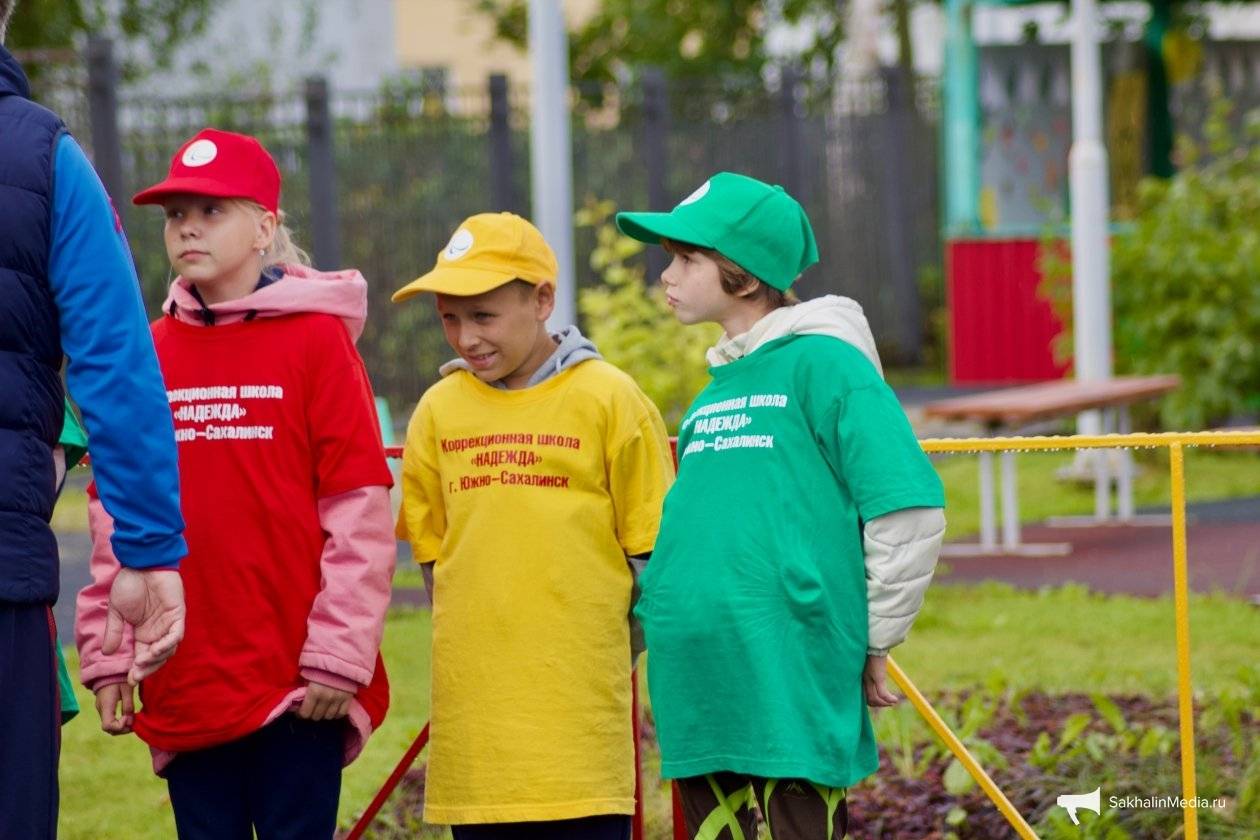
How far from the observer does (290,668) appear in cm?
340

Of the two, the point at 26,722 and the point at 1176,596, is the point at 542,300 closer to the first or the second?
the point at 26,722

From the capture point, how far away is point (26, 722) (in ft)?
9.14

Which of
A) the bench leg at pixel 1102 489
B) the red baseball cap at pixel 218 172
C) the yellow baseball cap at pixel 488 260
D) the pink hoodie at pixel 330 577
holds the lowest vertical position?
the bench leg at pixel 1102 489

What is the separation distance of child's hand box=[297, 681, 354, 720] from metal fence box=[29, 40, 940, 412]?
11.3 meters

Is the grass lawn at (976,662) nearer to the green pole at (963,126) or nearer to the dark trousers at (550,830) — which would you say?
the dark trousers at (550,830)

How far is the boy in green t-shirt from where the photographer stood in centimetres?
330

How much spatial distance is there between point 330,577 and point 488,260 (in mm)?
614

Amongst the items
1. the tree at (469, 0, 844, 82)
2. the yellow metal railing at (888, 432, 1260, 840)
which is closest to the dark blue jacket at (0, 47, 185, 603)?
the yellow metal railing at (888, 432, 1260, 840)

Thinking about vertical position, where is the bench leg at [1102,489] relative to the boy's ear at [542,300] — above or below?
below

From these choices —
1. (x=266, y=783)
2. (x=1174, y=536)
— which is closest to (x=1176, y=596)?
(x=1174, y=536)

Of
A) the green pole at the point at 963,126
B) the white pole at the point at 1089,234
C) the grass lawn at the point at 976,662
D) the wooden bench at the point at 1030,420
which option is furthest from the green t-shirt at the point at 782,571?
the green pole at the point at 963,126

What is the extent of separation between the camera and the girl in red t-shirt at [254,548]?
3.38 meters

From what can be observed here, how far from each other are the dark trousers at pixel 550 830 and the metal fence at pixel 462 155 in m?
11.3

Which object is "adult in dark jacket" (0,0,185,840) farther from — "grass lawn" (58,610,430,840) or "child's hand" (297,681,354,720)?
"grass lawn" (58,610,430,840)
